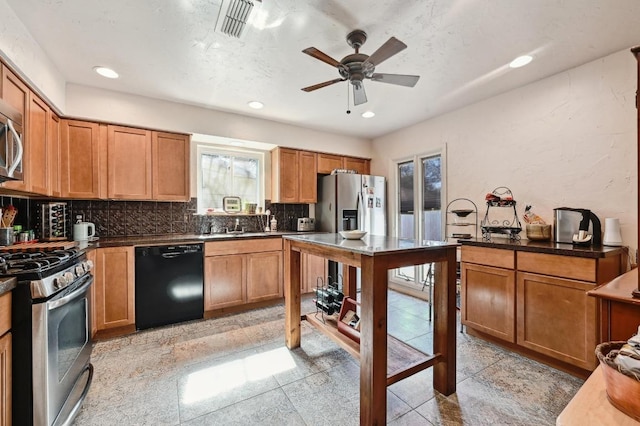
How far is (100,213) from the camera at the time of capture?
10.2 feet

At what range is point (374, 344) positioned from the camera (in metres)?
1.49

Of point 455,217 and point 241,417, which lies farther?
point 455,217

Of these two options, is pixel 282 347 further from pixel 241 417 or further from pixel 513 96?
pixel 513 96

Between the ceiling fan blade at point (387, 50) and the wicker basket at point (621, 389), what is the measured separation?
1.65 m

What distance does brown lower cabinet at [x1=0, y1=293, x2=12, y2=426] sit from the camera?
→ 122 cm

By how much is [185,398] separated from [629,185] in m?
3.67

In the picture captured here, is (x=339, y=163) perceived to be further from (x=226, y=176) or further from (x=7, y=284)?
(x=7, y=284)

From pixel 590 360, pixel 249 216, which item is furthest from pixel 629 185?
pixel 249 216

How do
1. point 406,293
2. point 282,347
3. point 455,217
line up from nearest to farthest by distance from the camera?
point 282,347
point 455,217
point 406,293

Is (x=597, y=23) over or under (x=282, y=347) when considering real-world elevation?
over

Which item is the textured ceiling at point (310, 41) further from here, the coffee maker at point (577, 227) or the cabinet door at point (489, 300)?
the cabinet door at point (489, 300)

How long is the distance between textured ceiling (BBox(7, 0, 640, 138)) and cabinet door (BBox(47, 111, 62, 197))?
47 centimetres

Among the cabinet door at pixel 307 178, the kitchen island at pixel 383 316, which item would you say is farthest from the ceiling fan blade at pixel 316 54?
the cabinet door at pixel 307 178

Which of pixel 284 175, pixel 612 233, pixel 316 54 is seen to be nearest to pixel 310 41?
pixel 316 54
